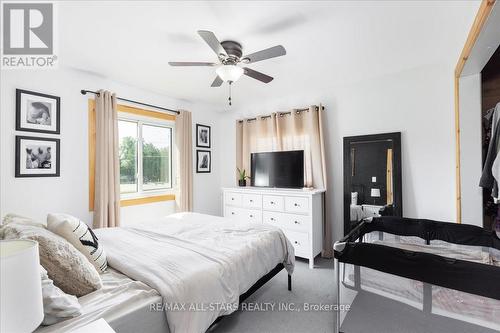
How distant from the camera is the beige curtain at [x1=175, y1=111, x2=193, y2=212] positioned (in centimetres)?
390

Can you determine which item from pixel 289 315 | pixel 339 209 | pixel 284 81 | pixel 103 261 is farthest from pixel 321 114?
pixel 103 261

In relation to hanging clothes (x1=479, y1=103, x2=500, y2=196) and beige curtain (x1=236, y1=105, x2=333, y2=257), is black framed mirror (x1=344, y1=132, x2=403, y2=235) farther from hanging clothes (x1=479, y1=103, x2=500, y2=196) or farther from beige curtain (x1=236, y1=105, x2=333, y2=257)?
hanging clothes (x1=479, y1=103, x2=500, y2=196)

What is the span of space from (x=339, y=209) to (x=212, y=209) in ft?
7.81

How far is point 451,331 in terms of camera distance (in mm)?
1327

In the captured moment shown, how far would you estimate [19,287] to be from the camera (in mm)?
649

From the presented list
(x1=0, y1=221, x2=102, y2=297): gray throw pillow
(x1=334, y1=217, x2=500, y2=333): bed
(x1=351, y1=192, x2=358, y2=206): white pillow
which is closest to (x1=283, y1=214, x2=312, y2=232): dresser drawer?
(x1=351, y1=192, x2=358, y2=206): white pillow

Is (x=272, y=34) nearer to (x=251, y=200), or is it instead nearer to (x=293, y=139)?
(x=293, y=139)

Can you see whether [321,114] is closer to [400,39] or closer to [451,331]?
[400,39]

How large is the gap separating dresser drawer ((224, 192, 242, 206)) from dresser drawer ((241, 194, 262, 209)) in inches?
3.3

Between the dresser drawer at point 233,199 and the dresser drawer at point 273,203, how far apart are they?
1.63 ft

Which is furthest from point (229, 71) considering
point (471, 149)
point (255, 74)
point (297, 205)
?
point (471, 149)

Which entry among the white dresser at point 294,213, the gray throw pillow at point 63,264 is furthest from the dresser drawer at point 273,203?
the gray throw pillow at point 63,264

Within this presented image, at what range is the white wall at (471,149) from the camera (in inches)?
88.8

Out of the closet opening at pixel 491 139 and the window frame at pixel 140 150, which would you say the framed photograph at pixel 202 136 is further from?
the closet opening at pixel 491 139
